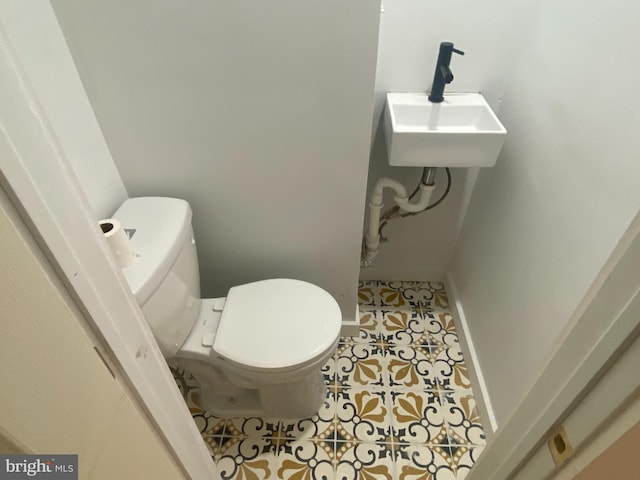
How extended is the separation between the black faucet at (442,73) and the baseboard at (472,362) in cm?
92

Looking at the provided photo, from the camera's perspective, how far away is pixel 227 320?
1214mm

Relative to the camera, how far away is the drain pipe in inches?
57.3

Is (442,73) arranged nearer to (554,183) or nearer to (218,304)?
(554,183)

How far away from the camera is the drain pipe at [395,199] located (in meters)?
1.46

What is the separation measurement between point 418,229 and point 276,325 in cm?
87

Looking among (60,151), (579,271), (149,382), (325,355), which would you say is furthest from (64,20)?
(579,271)

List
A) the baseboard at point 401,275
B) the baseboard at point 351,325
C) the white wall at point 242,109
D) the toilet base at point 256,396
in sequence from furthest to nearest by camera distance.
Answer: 1. the baseboard at point 401,275
2. the baseboard at point 351,325
3. the toilet base at point 256,396
4. the white wall at point 242,109

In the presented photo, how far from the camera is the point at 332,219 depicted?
1306mm

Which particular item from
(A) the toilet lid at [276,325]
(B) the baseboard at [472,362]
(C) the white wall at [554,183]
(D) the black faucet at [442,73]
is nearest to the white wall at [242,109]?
(A) the toilet lid at [276,325]

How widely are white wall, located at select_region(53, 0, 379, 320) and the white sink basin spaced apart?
0.18 metres

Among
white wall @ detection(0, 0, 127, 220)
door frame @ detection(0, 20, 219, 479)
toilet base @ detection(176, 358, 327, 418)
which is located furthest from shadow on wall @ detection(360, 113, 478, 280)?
door frame @ detection(0, 20, 219, 479)

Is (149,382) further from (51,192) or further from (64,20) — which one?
(64,20)

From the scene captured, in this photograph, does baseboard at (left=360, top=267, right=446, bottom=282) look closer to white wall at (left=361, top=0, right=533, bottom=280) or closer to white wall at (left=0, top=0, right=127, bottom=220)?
white wall at (left=361, top=0, right=533, bottom=280)

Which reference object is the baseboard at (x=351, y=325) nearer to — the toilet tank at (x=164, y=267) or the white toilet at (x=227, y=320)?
the white toilet at (x=227, y=320)
